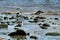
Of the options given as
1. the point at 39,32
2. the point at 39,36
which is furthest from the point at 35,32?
the point at 39,36

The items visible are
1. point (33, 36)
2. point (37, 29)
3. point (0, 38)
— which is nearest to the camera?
point (0, 38)

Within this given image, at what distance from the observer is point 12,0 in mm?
63438

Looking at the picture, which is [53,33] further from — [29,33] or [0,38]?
[0,38]

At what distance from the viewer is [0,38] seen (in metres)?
19.0

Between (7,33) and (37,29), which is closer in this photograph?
(7,33)

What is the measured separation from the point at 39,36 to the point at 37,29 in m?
2.94

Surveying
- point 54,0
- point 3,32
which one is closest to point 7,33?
point 3,32

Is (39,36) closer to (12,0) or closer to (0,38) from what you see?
(0,38)

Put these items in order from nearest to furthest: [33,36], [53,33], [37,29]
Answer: [33,36]
[53,33]
[37,29]

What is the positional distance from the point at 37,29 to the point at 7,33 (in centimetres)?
265

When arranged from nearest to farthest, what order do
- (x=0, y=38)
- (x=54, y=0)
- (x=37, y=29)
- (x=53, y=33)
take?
(x=0, y=38), (x=53, y=33), (x=37, y=29), (x=54, y=0)

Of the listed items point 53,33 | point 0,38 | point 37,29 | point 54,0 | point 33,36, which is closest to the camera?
point 0,38

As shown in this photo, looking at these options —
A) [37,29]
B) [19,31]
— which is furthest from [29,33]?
[37,29]

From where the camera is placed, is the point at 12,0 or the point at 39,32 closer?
the point at 39,32
